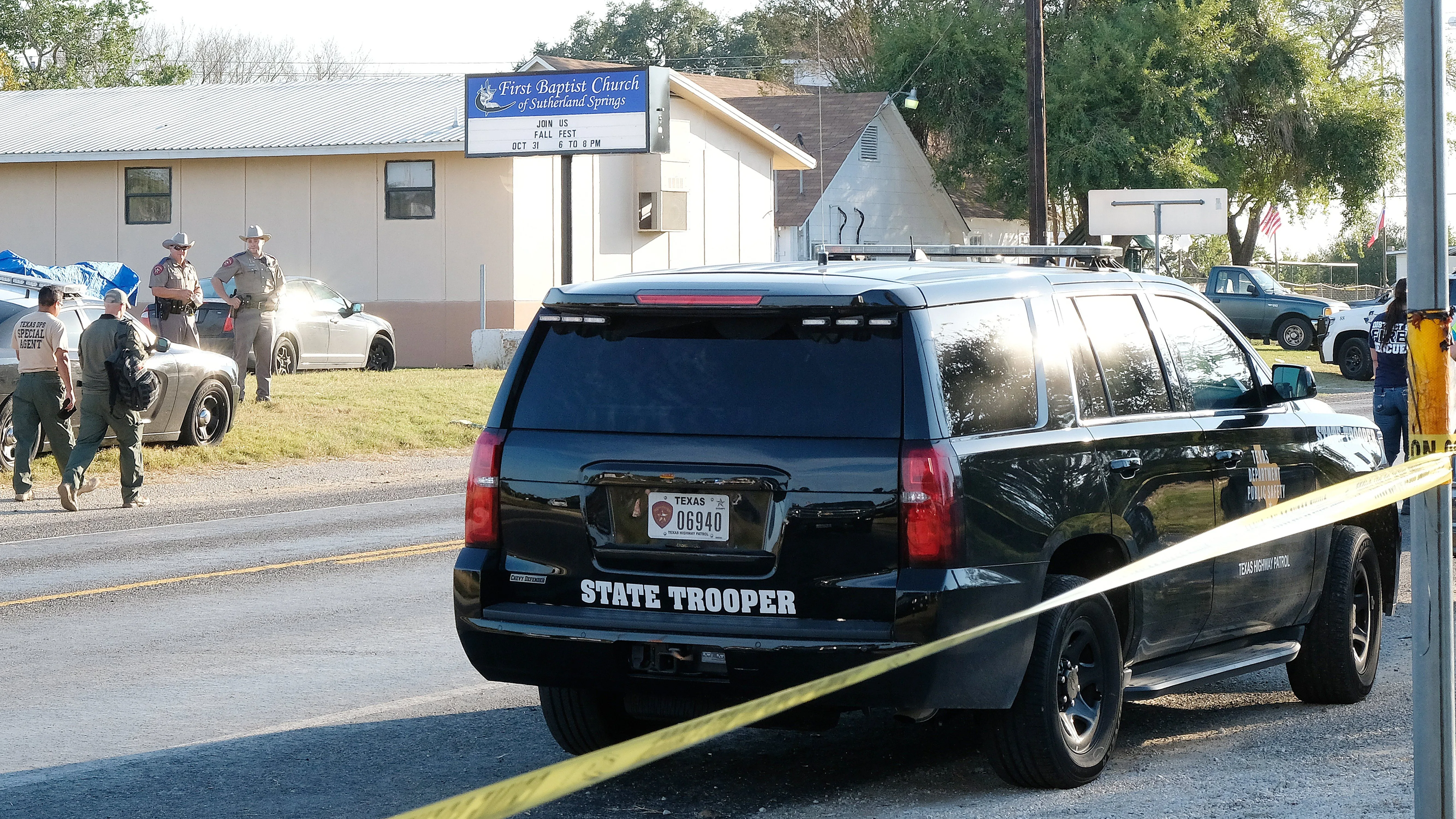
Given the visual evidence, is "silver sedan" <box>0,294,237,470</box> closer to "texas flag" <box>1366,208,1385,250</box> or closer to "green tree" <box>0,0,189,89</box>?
"texas flag" <box>1366,208,1385,250</box>

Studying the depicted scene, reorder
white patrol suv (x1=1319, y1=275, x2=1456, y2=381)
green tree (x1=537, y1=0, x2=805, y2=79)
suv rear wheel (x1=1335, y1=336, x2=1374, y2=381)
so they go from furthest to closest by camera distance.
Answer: green tree (x1=537, y1=0, x2=805, y2=79)
suv rear wheel (x1=1335, y1=336, x2=1374, y2=381)
white patrol suv (x1=1319, y1=275, x2=1456, y2=381)

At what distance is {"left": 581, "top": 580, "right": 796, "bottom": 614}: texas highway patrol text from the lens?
217 inches

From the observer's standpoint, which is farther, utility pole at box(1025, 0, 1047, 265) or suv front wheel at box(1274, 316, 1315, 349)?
suv front wheel at box(1274, 316, 1315, 349)

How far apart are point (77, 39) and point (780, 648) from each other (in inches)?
2843

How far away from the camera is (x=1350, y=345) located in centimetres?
3378

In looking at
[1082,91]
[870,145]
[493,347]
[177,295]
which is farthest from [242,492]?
[1082,91]

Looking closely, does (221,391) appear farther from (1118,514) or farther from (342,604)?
(1118,514)

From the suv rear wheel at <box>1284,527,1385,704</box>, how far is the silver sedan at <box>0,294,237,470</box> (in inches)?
429

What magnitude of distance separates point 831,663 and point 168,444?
1490 centimetres

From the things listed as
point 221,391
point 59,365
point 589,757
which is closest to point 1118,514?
point 589,757

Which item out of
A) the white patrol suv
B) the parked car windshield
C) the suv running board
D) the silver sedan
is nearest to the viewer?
the suv running board

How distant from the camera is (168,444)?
1892 centimetres

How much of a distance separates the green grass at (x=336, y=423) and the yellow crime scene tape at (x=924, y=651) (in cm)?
1279

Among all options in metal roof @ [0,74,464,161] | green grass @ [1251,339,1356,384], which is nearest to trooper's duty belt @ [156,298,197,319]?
metal roof @ [0,74,464,161]
